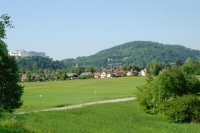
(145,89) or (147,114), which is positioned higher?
(145,89)

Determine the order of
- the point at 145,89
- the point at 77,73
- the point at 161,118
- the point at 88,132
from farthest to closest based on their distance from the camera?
1. the point at 77,73
2. the point at 145,89
3. the point at 161,118
4. the point at 88,132

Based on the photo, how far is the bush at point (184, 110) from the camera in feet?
88.6

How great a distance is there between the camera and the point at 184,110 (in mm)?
27062

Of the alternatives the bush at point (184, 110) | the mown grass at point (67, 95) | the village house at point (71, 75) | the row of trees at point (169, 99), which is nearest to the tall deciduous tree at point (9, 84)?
the mown grass at point (67, 95)

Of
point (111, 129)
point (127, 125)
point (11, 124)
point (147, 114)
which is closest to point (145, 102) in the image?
point (147, 114)

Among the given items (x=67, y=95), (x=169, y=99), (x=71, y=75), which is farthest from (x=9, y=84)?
(x=71, y=75)

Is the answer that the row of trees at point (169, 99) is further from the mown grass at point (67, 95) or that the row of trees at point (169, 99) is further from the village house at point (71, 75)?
the village house at point (71, 75)

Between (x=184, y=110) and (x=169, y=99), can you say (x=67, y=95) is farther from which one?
(x=184, y=110)

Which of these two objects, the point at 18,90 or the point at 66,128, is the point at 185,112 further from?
the point at 18,90

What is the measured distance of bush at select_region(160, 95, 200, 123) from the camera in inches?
1063

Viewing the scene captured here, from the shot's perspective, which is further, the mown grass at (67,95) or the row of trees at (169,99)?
the mown grass at (67,95)

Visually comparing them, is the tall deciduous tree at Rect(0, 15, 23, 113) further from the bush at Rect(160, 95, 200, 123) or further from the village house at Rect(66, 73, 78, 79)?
the village house at Rect(66, 73, 78, 79)

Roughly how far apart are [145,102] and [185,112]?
6.54 metres

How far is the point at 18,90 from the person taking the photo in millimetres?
35844
